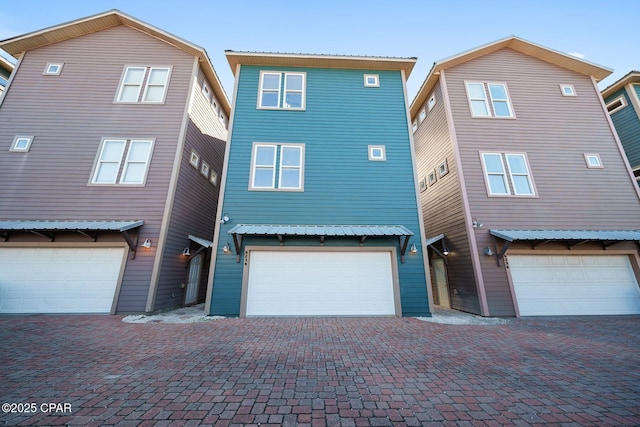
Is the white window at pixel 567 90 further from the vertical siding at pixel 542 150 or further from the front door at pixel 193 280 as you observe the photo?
the front door at pixel 193 280

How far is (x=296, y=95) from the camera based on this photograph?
973 cm

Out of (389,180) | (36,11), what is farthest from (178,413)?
(36,11)

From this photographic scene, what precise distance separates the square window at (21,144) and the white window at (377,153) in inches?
479

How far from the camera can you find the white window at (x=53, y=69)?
938cm

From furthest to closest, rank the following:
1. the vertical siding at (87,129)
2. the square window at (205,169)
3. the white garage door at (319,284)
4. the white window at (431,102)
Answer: the white window at (431,102)
the square window at (205,169)
the vertical siding at (87,129)
the white garage door at (319,284)

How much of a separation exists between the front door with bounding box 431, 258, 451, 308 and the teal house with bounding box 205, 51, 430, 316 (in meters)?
3.03

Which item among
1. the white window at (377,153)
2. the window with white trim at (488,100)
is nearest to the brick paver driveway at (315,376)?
the white window at (377,153)

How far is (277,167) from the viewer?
8727 mm

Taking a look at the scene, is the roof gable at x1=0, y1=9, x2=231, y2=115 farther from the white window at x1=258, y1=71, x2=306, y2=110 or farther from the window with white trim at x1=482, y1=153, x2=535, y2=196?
the window with white trim at x1=482, y1=153, x2=535, y2=196

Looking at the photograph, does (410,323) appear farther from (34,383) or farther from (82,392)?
(34,383)

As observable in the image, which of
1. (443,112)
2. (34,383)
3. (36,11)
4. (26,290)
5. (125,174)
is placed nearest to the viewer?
(34,383)

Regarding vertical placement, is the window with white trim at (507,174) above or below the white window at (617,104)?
below

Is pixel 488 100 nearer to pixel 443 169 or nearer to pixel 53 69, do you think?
pixel 443 169

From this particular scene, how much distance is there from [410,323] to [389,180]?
477cm
